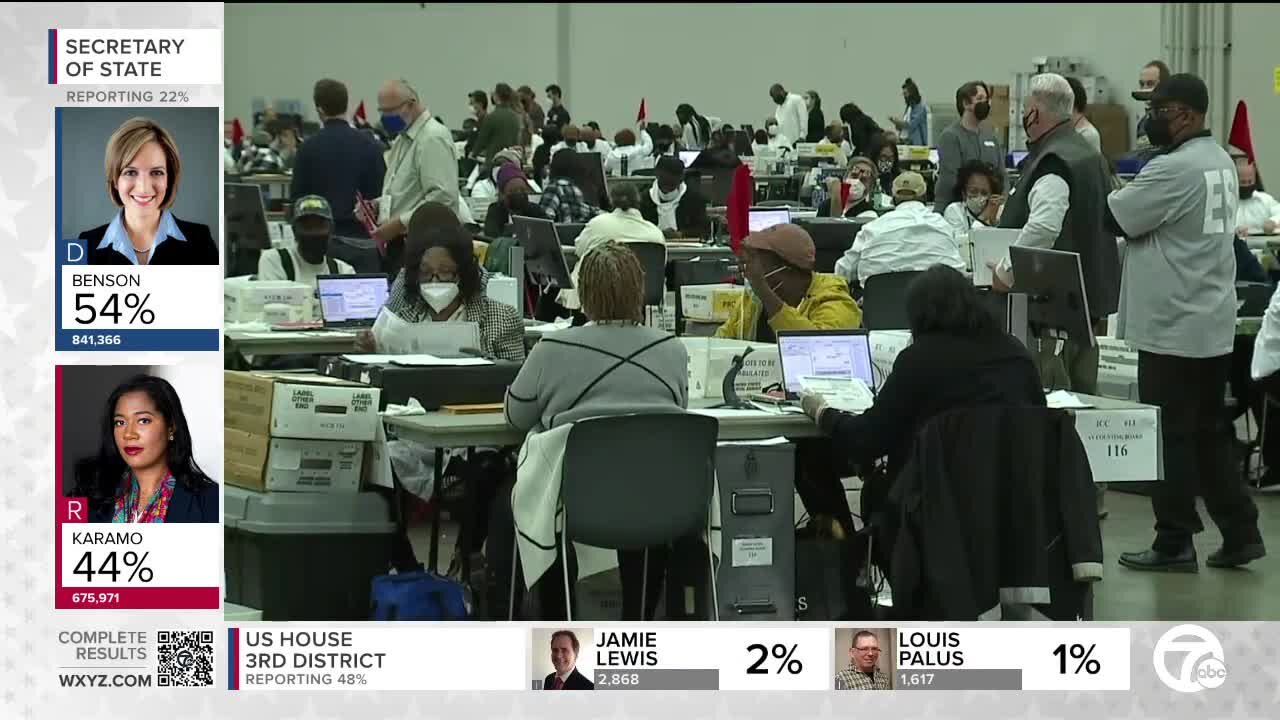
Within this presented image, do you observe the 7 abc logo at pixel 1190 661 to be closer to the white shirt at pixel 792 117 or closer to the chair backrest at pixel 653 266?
the chair backrest at pixel 653 266

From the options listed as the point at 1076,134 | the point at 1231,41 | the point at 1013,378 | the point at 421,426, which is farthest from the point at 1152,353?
the point at 1231,41

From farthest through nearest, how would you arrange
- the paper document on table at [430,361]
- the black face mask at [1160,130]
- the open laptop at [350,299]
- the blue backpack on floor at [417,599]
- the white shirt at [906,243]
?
the white shirt at [906,243], the open laptop at [350,299], the black face mask at [1160,130], the paper document on table at [430,361], the blue backpack on floor at [417,599]

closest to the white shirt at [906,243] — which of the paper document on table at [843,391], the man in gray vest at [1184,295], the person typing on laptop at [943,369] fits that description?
the man in gray vest at [1184,295]

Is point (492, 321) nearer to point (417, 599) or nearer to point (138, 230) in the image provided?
point (417, 599)

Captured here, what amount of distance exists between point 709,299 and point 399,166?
174 centimetres

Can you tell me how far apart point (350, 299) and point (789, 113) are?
397 inches

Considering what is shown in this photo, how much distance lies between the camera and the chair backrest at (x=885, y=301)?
7.33 metres

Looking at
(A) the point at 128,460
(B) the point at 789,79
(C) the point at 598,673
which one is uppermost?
(B) the point at 789,79

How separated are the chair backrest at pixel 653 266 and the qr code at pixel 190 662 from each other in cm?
488

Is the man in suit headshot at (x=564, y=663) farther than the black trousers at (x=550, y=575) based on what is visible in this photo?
No

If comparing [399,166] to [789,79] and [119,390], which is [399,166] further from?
[789,79]

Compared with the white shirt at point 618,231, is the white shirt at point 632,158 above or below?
above

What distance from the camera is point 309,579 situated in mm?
4910

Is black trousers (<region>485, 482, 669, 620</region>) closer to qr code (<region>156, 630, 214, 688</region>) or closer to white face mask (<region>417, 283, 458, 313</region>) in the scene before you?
qr code (<region>156, 630, 214, 688</region>)
